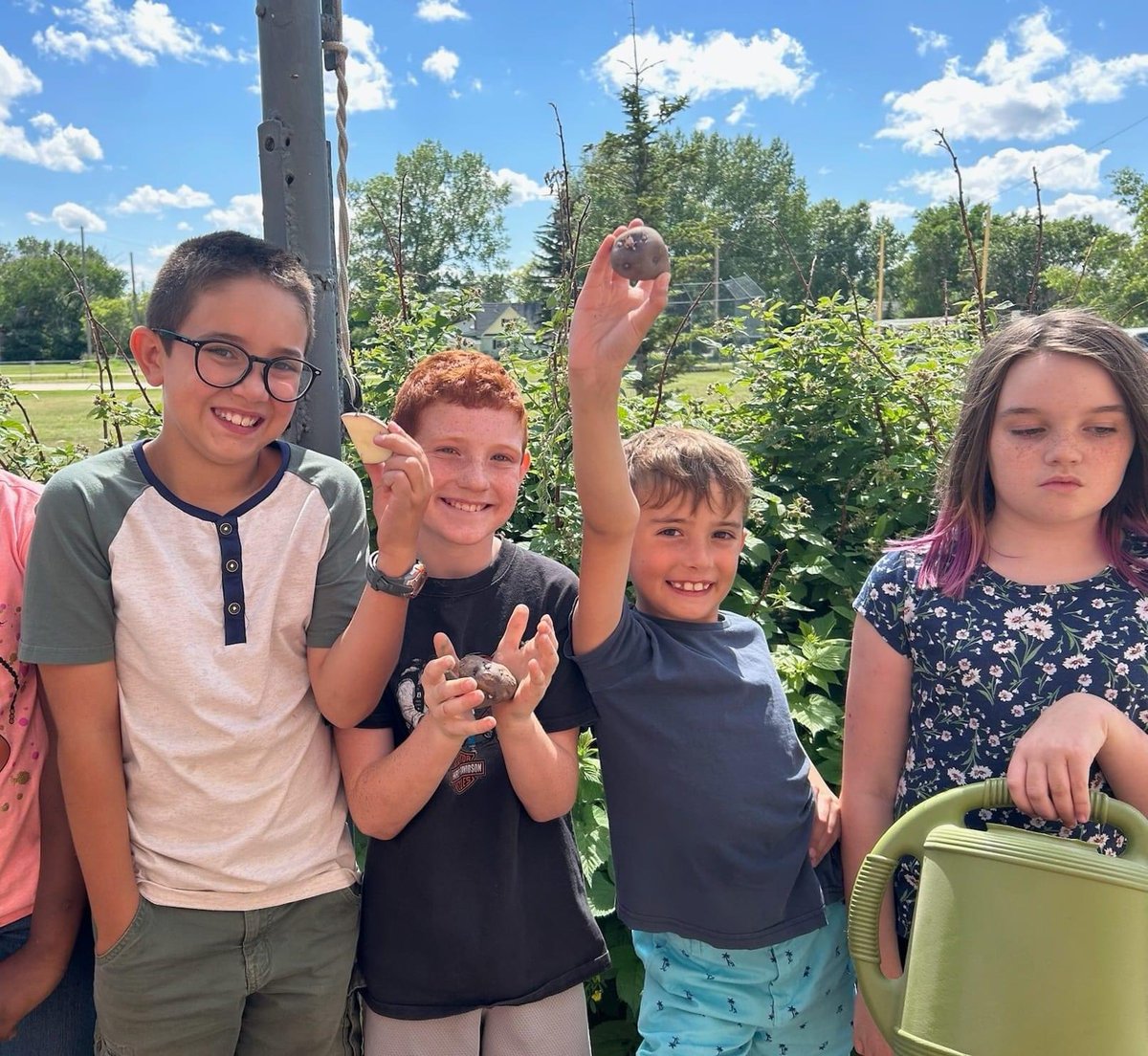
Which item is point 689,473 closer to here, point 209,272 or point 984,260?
point 209,272

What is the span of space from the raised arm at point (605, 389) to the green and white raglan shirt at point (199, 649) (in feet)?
1.61

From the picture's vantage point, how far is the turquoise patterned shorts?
1.65 m

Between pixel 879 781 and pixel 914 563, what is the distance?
437mm

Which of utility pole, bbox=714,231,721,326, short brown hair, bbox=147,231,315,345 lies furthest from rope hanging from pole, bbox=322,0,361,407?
utility pole, bbox=714,231,721,326

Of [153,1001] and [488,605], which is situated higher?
[488,605]

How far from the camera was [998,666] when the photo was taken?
Result: 5.27ft

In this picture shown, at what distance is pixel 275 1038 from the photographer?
1.62m

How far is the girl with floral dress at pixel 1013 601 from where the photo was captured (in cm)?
159

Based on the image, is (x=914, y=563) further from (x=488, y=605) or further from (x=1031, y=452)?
(x=488, y=605)

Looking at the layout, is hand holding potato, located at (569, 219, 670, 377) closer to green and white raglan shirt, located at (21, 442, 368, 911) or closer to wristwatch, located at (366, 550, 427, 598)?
wristwatch, located at (366, 550, 427, 598)

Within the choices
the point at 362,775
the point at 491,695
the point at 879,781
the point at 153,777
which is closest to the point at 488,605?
the point at 491,695

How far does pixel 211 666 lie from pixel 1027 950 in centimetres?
134

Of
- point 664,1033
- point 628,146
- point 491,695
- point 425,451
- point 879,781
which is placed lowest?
point 664,1033

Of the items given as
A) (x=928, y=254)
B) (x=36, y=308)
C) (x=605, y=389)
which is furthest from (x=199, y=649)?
(x=928, y=254)
